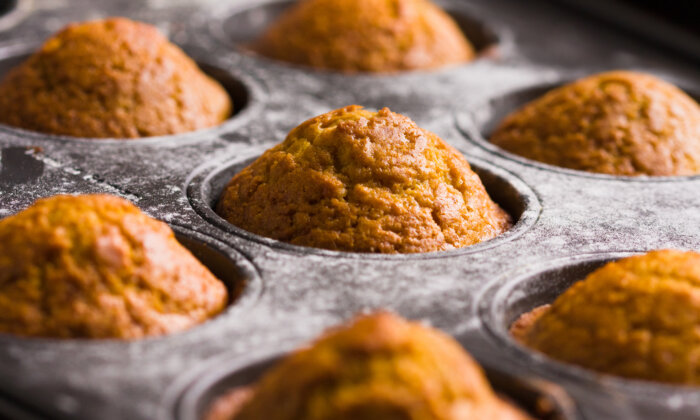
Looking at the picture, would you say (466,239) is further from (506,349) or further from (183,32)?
(183,32)

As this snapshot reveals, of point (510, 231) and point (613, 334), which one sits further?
point (510, 231)

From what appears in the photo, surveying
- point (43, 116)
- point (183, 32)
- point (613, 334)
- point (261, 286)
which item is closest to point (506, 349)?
point (613, 334)

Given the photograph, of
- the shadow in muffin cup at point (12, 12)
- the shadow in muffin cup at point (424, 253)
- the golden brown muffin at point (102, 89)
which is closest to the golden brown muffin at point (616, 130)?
the shadow in muffin cup at point (424, 253)

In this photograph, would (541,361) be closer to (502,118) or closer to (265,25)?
(502,118)

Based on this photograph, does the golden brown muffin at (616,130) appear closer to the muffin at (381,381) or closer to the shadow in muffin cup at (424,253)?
the shadow in muffin cup at (424,253)

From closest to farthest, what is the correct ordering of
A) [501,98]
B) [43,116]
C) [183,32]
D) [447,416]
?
[447,416]
[43,116]
[501,98]
[183,32]

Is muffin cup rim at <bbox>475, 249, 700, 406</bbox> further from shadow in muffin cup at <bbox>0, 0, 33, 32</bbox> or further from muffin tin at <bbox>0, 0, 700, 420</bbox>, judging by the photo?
shadow in muffin cup at <bbox>0, 0, 33, 32</bbox>

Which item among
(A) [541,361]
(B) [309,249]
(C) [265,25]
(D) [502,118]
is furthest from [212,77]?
(A) [541,361]
